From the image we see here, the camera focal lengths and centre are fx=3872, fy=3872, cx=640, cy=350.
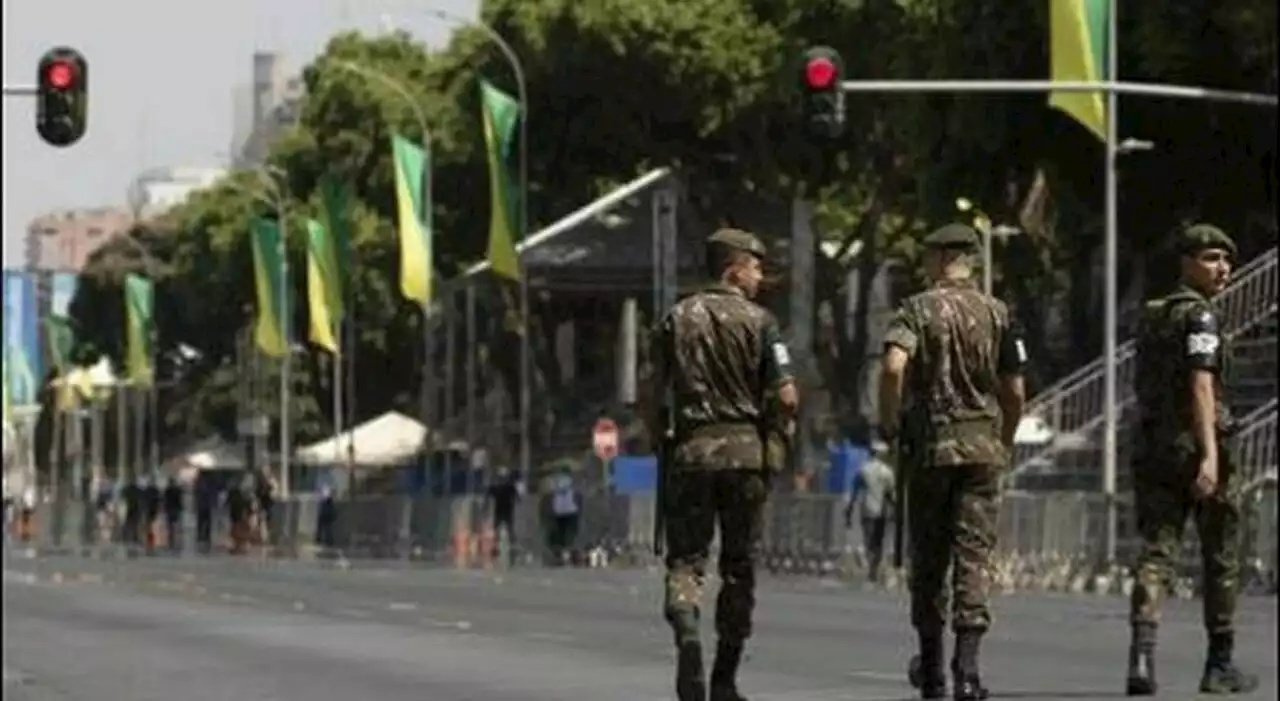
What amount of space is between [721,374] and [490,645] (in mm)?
9802

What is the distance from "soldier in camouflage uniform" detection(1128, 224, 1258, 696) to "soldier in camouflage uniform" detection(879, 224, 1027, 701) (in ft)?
2.64

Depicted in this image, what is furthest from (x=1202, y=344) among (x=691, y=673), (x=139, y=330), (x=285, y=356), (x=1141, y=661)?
(x=139, y=330)

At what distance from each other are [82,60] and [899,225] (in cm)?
3556

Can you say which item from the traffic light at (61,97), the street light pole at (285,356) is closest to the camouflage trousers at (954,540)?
the traffic light at (61,97)

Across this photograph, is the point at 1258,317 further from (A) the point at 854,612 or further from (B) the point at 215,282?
(B) the point at 215,282

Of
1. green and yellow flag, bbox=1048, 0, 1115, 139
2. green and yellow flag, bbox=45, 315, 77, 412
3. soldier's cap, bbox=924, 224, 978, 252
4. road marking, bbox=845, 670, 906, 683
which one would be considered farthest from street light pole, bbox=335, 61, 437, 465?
soldier's cap, bbox=924, 224, 978, 252

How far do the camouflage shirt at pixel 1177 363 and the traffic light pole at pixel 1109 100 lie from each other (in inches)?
790

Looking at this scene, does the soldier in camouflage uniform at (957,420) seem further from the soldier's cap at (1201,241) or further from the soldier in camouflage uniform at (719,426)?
the soldier's cap at (1201,241)

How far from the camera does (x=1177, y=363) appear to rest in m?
15.9

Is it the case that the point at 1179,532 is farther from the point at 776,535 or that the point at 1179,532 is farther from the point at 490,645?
the point at 776,535

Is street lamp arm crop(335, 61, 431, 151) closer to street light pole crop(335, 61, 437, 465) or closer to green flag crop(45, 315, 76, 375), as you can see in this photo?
street light pole crop(335, 61, 437, 465)

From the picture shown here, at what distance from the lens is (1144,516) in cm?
1609

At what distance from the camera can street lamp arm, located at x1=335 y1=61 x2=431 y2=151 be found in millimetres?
83125

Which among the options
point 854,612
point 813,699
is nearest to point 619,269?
point 854,612
